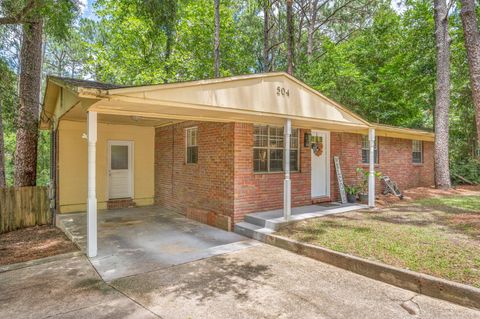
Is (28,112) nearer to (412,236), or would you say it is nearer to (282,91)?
(282,91)

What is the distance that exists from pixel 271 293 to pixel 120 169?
7598mm

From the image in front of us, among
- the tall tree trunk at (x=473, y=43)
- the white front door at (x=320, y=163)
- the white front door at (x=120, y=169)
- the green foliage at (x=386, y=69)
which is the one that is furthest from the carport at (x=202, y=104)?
the green foliage at (x=386, y=69)

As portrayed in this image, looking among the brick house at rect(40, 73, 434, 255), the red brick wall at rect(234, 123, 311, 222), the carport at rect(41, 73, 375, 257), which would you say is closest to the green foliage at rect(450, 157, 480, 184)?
the brick house at rect(40, 73, 434, 255)

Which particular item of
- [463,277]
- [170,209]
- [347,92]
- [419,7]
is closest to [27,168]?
[170,209]

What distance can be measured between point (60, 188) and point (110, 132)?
89.5 inches

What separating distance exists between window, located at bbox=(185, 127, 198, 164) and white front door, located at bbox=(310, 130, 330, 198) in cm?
353

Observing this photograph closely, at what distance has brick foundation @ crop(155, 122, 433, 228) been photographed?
6804 millimetres

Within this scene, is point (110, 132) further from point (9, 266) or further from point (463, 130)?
→ point (463, 130)

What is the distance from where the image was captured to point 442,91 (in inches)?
471

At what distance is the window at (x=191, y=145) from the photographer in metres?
8.15

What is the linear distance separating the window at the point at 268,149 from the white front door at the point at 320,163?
92 centimetres

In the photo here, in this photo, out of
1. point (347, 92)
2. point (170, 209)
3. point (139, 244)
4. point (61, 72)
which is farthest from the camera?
point (61, 72)

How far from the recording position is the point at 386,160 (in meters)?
11.1

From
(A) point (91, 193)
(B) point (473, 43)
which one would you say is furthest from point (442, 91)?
(A) point (91, 193)
